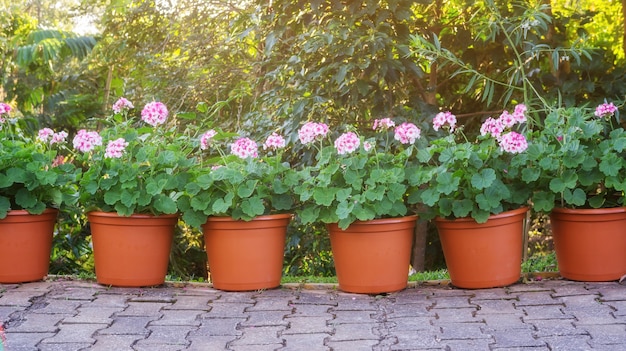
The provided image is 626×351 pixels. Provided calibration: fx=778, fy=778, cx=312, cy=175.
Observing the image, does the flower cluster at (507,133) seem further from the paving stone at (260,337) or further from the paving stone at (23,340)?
the paving stone at (23,340)

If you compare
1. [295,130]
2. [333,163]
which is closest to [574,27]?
[295,130]

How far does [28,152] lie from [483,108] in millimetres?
3018

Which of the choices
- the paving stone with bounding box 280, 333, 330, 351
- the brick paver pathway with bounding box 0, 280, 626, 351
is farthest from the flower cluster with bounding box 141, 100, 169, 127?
the paving stone with bounding box 280, 333, 330, 351

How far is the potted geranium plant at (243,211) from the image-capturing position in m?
3.58

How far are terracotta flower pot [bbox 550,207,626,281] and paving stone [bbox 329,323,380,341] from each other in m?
1.25

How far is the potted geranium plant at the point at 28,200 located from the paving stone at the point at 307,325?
1.39 meters

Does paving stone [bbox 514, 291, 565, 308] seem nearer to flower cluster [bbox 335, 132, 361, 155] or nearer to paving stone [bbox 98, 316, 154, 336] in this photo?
flower cluster [bbox 335, 132, 361, 155]

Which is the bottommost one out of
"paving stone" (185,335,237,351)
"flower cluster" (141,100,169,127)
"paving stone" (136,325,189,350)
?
"paving stone" (185,335,237,351)

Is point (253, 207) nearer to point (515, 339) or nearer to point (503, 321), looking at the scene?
point (503, 321)

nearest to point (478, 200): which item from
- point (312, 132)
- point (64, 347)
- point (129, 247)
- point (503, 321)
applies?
point (503, 321)

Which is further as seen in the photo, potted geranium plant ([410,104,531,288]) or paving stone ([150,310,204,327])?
potted geranium plant ([410,104,531,288])

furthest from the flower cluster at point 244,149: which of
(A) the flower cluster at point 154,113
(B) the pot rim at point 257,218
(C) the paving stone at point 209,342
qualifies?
(C) the paving stone at point 209,342

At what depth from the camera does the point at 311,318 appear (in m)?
3.19

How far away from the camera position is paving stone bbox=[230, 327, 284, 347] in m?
2.80
